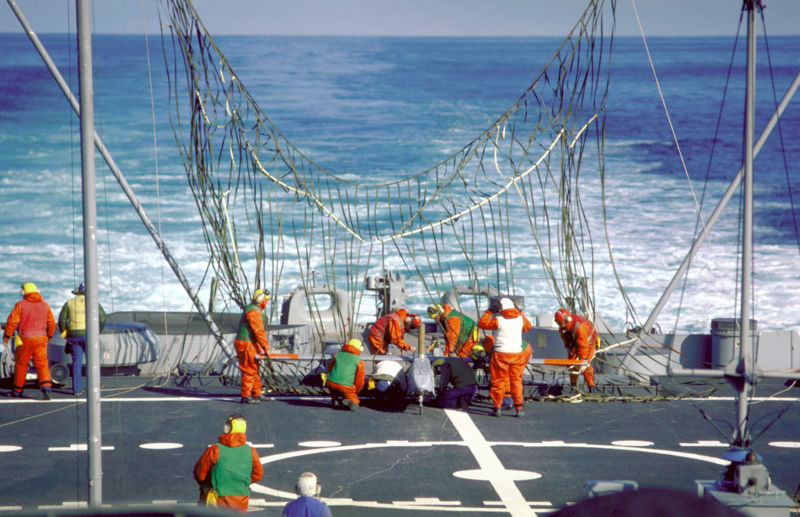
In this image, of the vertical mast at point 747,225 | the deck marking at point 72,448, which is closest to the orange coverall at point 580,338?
the vertical mast at point 747,225

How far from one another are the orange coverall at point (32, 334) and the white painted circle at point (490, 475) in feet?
22.3

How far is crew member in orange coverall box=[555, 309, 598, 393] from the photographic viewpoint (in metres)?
14.9

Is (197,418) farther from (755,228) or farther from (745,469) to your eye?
(755,228)

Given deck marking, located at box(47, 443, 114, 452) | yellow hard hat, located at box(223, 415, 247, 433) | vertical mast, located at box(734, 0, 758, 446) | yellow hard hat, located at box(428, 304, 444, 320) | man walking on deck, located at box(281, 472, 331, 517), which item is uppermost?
vertical mast, located at box(734, 0, 758, 446)

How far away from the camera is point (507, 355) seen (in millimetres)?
13773

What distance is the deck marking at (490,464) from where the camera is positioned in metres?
10.4

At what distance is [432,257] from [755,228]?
17991 millimetres

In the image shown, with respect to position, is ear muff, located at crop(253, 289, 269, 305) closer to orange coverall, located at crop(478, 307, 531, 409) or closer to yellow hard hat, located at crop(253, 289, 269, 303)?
yellow hard hat, located at crop(253, 289, 269, 303)

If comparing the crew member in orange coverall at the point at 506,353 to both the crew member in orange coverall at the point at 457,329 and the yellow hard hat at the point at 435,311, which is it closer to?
the yellow hard hat at the point at 435,311

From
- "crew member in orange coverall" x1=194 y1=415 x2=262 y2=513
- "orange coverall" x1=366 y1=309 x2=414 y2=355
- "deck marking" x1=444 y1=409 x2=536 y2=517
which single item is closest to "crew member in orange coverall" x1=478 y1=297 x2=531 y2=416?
"deck marking" x1=444 y1=409 x2=536 y2=517

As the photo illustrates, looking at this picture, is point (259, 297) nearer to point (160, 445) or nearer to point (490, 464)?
point (160, 445)

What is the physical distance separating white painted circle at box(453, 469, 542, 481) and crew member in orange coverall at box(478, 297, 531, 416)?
2.46 metres

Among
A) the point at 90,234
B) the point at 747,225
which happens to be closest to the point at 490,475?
the point at 747,225

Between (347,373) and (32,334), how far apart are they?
15.4 feet
